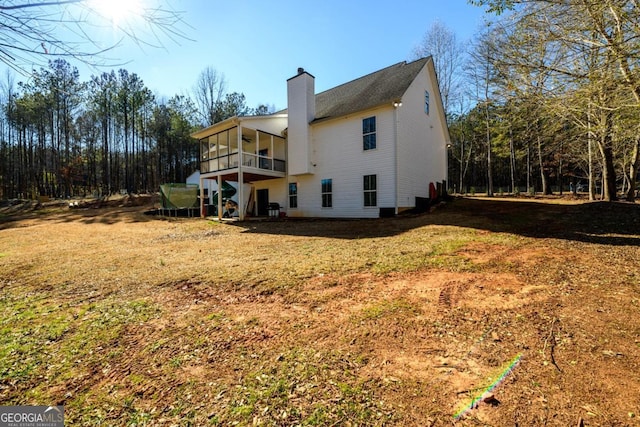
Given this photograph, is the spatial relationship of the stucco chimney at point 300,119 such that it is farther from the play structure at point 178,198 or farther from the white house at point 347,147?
the play structure at point 178,198

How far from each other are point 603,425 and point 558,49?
25.9 ft

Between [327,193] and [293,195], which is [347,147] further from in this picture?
[293,195]

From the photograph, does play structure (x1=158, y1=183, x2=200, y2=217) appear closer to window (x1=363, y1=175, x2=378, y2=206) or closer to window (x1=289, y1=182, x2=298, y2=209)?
window (x1=289, y1=182, x2=298, y2=209)

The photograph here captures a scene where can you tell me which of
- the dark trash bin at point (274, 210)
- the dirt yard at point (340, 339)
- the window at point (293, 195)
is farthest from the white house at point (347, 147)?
the dirt yard at point (340, 339)

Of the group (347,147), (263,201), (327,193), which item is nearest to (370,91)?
(347,147)

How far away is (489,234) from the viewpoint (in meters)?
7.38

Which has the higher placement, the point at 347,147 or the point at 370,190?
the point at 347,147

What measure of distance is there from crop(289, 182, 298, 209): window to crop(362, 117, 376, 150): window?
489cm

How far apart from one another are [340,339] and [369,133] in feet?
39.3

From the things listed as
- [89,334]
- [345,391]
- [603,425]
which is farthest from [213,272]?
[603,425]

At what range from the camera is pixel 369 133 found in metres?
13.4

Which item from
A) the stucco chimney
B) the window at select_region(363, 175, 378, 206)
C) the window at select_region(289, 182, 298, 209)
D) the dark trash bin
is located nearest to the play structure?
the dark trash bin

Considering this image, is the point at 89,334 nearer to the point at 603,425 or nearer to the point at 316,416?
the point at 316,416

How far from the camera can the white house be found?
42.7 ft
